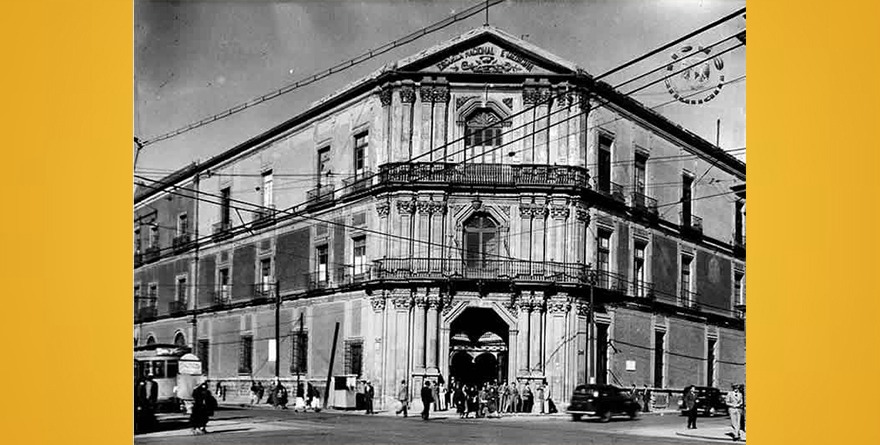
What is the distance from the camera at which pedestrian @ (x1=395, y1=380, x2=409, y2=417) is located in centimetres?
783

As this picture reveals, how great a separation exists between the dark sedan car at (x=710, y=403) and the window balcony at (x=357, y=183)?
2.72 meters

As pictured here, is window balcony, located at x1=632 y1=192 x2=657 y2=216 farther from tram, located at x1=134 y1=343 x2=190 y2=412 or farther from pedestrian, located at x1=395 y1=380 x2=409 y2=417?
tram, located at x1=134 y1=343 x2=190 y2=412

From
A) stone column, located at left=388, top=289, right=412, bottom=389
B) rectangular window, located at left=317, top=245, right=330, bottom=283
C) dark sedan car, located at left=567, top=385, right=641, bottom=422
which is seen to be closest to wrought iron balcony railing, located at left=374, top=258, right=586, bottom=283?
stone column, located at left=388, top=289, right=412, bottom=389

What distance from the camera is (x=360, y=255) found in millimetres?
8117

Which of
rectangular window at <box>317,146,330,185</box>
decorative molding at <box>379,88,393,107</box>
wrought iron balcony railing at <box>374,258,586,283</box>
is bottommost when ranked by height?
wrought iron balcony railing at <box>374,258,586,283</box>

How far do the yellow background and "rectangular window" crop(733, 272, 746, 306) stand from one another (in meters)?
0.27

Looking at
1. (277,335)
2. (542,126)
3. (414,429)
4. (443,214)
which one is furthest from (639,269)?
(277,335)

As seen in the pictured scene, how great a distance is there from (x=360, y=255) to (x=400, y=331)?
2.05 ft

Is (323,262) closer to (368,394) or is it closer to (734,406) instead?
(368,394)

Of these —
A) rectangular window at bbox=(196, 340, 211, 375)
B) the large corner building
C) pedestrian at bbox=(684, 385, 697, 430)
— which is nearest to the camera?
the large corner building

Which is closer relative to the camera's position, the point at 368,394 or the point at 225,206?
the point at 368,394

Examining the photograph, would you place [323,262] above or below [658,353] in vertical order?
above

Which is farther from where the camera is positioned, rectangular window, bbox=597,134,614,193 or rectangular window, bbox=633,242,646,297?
rectangular window, bbox=633,242,646,297
